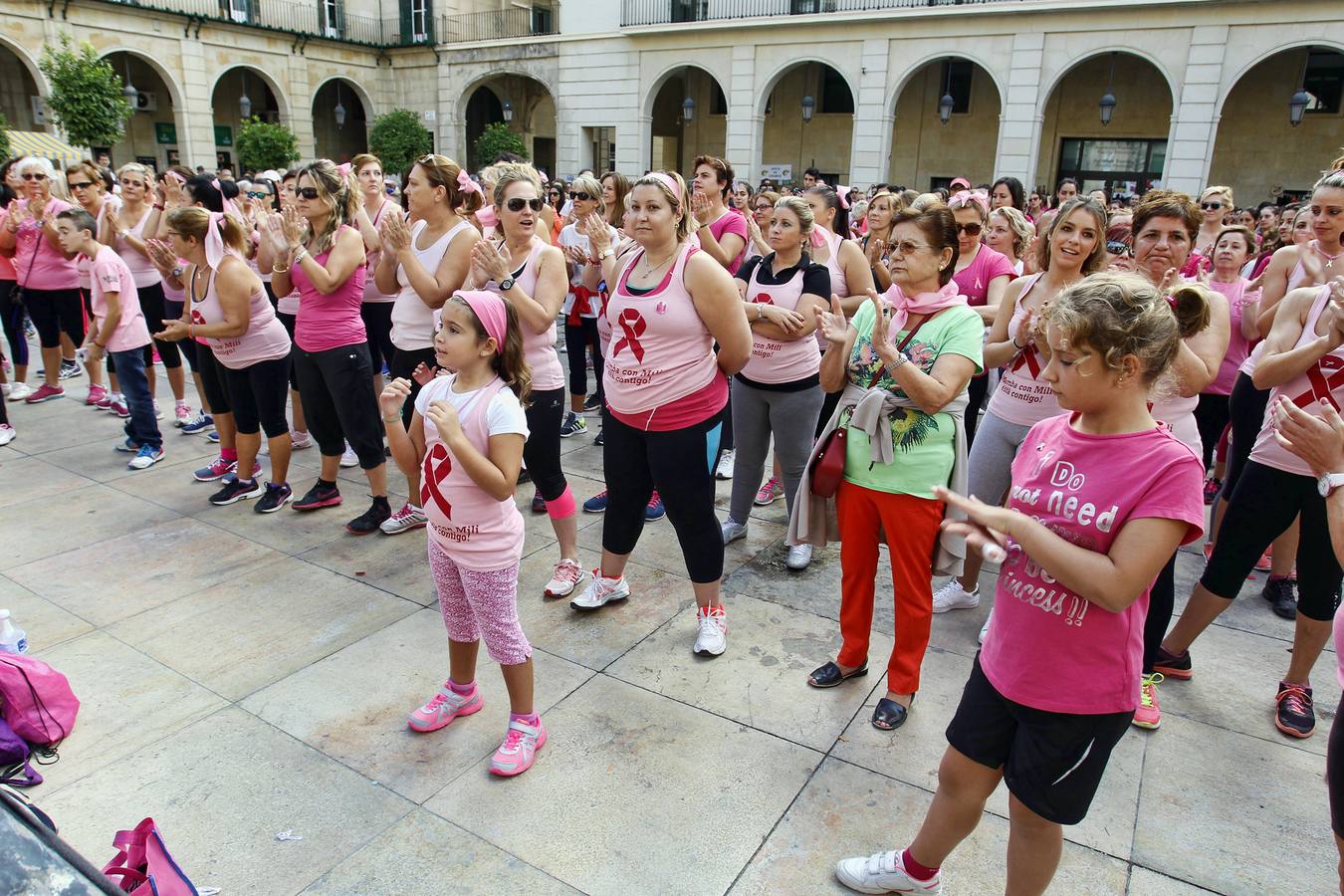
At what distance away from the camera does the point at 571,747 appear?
120 inches

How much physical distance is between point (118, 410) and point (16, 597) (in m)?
3.68

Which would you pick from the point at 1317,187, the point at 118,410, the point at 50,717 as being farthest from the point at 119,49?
the point at 1317,187

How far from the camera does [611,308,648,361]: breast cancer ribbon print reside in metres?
3.45

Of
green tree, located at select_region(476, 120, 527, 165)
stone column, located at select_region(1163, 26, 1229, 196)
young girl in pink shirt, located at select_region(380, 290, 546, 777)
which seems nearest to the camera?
young girl in pink shirt, located at select_region(380, 290, 546, 777)

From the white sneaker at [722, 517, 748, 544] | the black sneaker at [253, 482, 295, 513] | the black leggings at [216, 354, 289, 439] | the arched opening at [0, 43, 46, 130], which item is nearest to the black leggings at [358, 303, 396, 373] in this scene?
the black leggings at [216, 354, 289, 439]

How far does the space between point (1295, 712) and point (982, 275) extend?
2.66 meters

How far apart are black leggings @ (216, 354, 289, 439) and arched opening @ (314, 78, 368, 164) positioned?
102 feet

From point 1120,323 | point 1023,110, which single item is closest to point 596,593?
point 1120,323

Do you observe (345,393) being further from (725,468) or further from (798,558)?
(798,558)

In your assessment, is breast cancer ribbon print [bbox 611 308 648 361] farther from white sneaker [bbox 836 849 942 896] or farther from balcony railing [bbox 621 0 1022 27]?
balcony railing [bbox 621 0 1022 27]

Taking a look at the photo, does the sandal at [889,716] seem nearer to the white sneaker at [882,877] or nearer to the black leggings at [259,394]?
the white sneaker at [882,877]

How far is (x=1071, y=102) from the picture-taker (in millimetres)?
23906

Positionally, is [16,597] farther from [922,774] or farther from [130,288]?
[922,774]

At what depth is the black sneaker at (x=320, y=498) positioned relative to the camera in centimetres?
525
